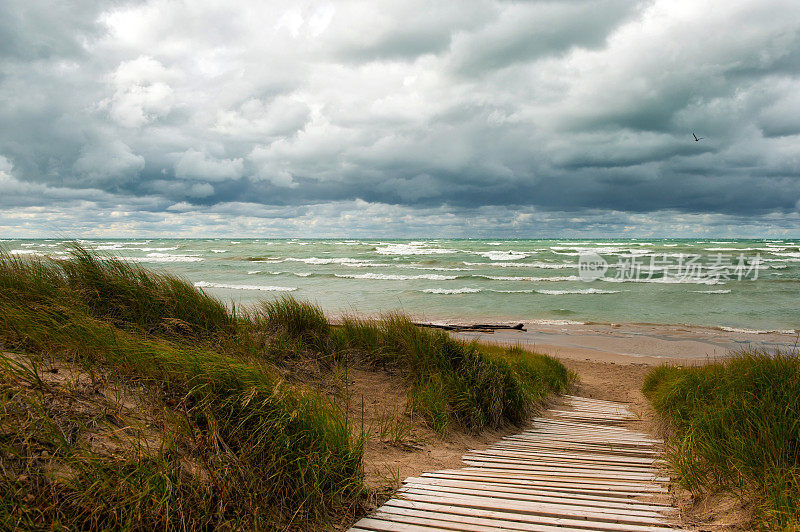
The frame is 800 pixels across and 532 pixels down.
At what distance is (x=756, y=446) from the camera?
2.96 meters

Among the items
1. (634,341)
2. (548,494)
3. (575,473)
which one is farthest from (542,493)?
(634,341)

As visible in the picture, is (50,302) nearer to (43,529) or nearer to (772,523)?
(43,529)

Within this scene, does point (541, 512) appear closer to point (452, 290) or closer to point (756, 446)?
Result: point (756, 446)

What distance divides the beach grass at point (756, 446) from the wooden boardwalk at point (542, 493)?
34 centimetres

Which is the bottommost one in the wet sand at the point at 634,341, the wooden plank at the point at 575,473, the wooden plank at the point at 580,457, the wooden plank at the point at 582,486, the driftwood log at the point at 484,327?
the wet sand at the point at 634,341

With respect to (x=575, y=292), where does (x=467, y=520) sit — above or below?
above

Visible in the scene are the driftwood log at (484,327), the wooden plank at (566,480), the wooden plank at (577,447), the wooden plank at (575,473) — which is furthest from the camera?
the driftwood log at (484,327)

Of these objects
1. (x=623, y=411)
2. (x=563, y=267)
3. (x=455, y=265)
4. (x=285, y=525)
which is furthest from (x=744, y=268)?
(x=285, y=525)

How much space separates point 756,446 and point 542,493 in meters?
1.44

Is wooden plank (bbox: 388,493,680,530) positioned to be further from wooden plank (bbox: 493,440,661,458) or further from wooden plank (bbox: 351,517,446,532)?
wooden plank (bbox: 493,440,661,458)

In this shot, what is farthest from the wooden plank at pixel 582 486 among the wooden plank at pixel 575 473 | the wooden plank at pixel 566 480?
the wooden plank at pixel 575 473

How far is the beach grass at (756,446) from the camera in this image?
2.59 metres
